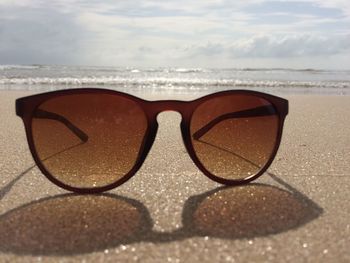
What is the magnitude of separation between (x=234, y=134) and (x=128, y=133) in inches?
12.9

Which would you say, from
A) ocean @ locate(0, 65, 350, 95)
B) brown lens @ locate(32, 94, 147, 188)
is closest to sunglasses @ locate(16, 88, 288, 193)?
brown lens @ locate(32, 94, 147, 188)

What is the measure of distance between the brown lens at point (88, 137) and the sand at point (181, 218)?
6 cm

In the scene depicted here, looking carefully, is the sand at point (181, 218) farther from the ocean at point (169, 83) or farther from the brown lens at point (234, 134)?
the ocean at point (169, 83)

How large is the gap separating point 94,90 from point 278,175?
2.15 ft

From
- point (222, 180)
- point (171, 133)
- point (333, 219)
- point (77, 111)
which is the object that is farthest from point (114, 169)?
point (171, 133)

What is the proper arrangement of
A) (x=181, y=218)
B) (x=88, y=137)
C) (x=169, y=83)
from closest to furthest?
(x=181, y=218), (x=88, y=137), (x=169, y=83)

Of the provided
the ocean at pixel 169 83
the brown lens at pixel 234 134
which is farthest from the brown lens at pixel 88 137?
the ocean at pixel 169 83

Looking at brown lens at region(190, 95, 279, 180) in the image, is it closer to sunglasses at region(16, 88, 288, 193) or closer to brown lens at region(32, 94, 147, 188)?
sunglasses at region(16, 88, 288, 193)

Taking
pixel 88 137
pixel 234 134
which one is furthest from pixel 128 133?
pixel 234 134

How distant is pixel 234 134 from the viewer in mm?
1402

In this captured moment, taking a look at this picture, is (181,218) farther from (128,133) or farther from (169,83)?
(169,83)

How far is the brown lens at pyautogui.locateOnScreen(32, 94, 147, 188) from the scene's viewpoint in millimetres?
1258

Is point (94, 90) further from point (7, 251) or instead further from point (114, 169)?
point (7, 251)

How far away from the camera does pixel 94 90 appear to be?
1.28 meters
